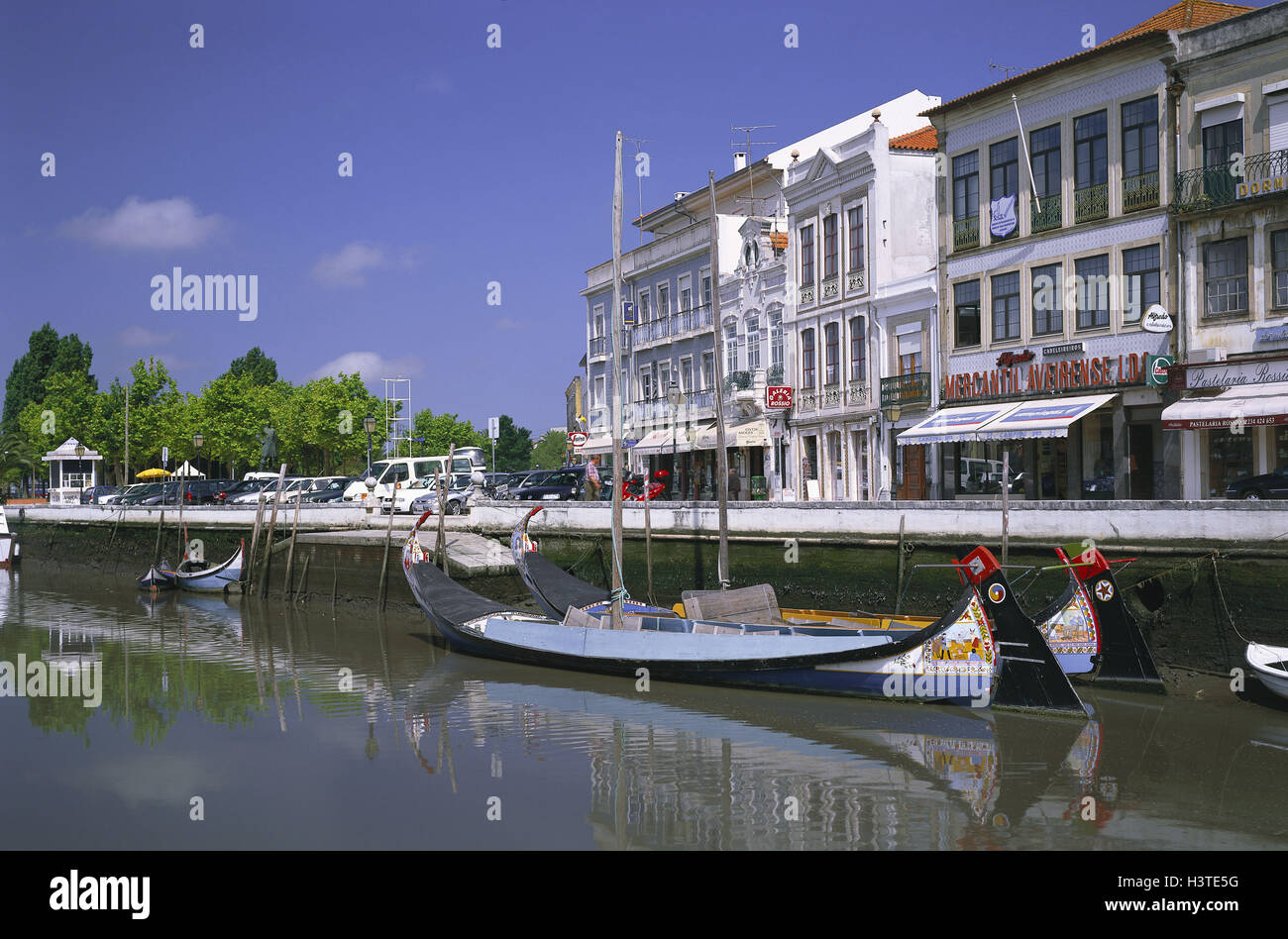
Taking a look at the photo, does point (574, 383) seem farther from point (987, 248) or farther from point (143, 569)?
point (987, 248)

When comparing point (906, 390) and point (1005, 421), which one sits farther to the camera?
point (906, 390)

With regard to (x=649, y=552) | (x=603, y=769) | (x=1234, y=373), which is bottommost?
(x=603, y=769)

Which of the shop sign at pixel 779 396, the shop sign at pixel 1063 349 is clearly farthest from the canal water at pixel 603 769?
the shop sign at pixel 779 396

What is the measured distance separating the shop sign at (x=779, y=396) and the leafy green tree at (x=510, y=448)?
87970mm

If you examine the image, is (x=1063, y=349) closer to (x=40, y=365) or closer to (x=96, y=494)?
(x=96, y=494)

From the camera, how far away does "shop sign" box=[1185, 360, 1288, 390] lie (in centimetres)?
2389

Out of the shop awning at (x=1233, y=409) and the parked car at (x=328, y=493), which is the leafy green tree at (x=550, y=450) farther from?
the shop awning at (x=1233, y=409)

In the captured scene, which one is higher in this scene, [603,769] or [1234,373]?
[1234,373]

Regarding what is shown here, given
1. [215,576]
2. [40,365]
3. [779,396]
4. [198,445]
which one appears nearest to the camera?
[215,576]

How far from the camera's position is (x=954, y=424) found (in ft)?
97.1

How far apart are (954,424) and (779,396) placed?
9129mm

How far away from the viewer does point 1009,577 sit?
20703 mm

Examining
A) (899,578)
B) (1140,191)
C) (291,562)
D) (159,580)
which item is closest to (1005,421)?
(1140,191)

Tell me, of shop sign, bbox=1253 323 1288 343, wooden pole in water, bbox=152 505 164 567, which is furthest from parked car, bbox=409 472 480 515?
shop sign, bbox=1253 323 1288 343
